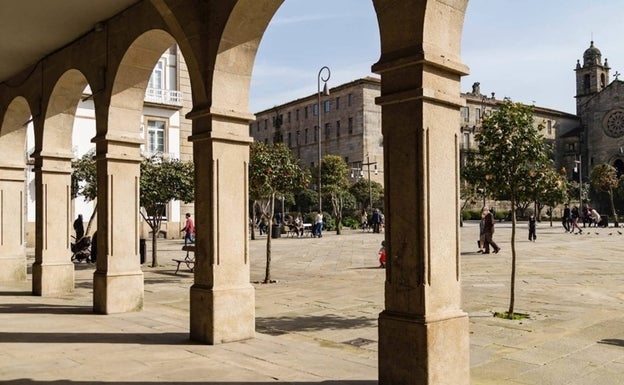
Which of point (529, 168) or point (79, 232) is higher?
point (529, 168)

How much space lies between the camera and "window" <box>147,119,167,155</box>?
2994cm

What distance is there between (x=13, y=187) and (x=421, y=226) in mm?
11032

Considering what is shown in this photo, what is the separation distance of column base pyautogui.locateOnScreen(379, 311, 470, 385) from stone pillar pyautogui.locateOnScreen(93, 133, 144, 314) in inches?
209

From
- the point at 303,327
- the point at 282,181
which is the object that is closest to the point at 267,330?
the point at 303,327

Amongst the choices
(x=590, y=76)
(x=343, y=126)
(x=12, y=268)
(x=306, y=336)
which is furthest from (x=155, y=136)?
(x=590, y=76)

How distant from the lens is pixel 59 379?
15.8 ft

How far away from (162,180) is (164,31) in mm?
8562

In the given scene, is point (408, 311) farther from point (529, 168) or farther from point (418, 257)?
point (529, 168)

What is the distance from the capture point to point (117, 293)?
833cm

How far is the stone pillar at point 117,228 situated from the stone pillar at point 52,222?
92.2 inches

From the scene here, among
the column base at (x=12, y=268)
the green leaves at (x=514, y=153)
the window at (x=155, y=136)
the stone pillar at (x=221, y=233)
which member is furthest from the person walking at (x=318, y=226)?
the stone pillar at (x=221, y=233)

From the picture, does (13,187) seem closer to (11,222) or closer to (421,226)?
(11,222)

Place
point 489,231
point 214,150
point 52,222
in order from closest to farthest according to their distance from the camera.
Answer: point 214,150, point 52,222, point 489,231

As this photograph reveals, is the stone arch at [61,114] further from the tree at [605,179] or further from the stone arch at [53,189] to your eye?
the tree at [605,179]
